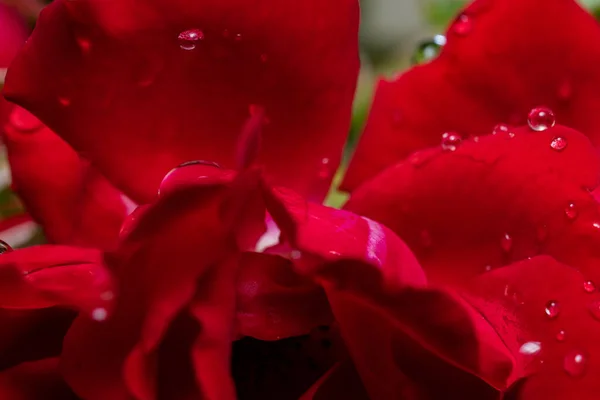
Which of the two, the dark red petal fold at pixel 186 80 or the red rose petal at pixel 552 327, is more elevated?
the dark red petal fold at pixel 186 80

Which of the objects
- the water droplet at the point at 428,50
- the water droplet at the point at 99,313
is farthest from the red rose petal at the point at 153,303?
the water droplet at the point at 428,50

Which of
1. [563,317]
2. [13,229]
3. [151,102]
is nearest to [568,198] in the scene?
[563,317]

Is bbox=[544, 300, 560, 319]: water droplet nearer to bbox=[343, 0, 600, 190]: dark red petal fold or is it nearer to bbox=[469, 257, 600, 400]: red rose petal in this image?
bbox=[469, 257, 600, 400]: red rose petal

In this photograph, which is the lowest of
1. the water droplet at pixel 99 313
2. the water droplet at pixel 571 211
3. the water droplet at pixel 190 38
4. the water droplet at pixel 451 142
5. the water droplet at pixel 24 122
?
the water droplet at pixel 24 122

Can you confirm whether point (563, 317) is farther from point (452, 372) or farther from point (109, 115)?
point (109, 115)

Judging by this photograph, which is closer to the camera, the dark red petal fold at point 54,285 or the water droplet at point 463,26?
the dark red petal fold at point 54,285

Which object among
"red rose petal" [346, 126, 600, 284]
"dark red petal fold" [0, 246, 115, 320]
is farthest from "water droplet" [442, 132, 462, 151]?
"dark red petal fold" [0, 246, 115, 320]

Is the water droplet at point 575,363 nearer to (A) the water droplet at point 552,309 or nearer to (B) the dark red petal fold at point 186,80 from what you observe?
(A) the water droplet at point 552,309
